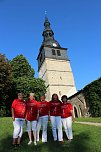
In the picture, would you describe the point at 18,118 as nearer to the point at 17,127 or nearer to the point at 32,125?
the point at 17,127

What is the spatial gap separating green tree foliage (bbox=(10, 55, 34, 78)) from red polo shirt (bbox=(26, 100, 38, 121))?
32287mm

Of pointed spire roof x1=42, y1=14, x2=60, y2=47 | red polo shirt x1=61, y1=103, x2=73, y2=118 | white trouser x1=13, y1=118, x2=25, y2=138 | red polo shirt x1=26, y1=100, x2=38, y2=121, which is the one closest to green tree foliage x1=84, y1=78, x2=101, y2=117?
red polo shirt x1=61, y1=103, x2=73, y2=118

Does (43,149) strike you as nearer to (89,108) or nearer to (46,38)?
(89,108)

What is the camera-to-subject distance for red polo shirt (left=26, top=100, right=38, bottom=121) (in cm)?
918

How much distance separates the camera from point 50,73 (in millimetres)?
50156

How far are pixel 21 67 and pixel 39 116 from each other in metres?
33.2

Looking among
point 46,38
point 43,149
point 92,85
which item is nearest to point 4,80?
point 92,85

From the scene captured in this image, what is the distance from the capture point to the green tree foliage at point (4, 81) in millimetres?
30828

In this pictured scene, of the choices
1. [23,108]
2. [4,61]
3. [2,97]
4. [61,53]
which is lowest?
[23,108]

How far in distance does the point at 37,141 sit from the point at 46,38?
162 feet

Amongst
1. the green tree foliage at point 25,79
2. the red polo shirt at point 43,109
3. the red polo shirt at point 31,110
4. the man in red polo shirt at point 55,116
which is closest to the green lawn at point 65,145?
the man in red polo shirt at point 55,116

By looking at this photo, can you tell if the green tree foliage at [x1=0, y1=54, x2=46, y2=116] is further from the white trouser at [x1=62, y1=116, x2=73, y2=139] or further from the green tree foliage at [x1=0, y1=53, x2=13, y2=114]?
the white trouser at [x1=62, y1=116, x2=73, y2=139]

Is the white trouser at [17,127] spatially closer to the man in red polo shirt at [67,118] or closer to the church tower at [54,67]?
the man in red polo shirt at [67,118]

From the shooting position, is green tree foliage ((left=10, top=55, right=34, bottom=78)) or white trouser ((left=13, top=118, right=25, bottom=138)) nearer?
white trouser ((left=13, top=118, right=25, bottom=138))
